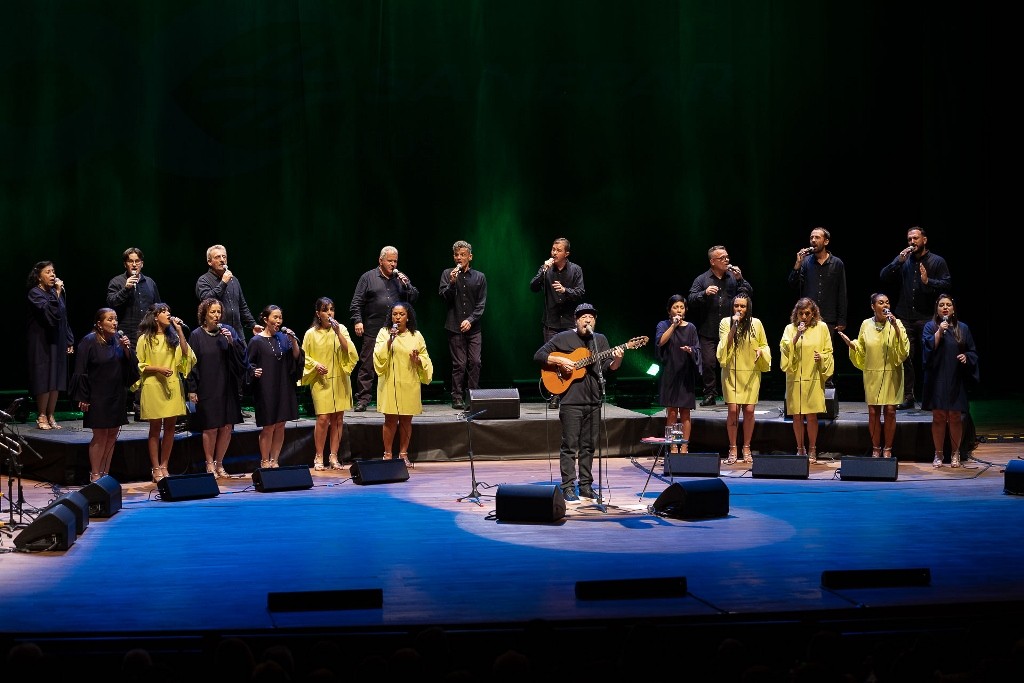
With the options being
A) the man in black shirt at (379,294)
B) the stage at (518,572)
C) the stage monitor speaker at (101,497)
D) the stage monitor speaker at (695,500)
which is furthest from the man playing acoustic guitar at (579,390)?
the stage monitor speaker at (101,497)

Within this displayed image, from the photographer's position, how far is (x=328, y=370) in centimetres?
1156

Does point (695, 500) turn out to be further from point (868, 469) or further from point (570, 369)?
point (868, 469)

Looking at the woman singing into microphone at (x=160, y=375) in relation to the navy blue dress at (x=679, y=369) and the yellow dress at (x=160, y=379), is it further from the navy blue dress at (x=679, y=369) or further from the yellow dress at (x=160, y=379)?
the navy blue dress at (x=679, y=369)

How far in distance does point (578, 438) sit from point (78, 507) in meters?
3.92

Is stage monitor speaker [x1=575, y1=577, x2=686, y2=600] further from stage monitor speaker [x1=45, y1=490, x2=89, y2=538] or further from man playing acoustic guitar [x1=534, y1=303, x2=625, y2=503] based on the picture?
stage monitor speaker [x1=45, y1=490, x2=89, y2=538]

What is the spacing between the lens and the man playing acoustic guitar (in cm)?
966

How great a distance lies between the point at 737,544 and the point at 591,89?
27.4 feet

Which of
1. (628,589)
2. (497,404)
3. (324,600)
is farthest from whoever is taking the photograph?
(497,404)

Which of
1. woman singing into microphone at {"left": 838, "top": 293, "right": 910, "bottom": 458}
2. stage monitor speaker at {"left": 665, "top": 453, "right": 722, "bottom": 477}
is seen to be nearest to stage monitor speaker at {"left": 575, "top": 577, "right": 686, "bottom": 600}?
stage monitor speaker at {"left": 665, "top": 453, "right": 722, "bottom": 477}

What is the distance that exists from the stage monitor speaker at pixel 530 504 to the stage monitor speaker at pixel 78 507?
3116 mm

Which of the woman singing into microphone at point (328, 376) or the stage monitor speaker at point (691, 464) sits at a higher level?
the woman singing into microphone at point (328, 376)

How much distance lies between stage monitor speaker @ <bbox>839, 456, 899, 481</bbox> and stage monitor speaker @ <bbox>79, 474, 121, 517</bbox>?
21.2 ft

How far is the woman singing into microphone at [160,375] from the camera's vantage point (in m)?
10.6

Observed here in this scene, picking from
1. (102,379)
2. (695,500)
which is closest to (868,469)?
(695,500)
